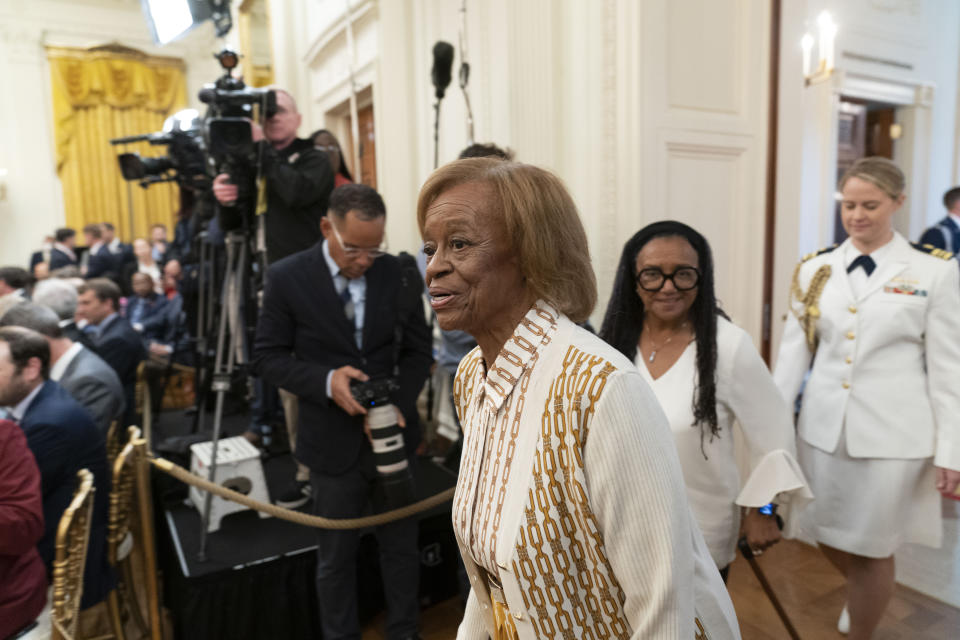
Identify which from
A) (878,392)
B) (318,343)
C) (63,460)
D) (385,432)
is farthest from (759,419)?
(63,460)

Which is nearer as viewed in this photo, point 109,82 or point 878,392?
point 878,392

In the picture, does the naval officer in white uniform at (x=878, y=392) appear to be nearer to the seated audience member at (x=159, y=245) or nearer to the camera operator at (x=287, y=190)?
the camera operator at (x=287, y=190)

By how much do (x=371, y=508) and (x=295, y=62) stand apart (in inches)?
222

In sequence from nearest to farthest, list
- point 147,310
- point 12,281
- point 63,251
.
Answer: point 12,281, point 147,310, point 63,251

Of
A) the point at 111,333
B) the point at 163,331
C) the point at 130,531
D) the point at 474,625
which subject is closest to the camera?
the point at 474,625

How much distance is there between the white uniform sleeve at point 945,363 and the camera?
195cm

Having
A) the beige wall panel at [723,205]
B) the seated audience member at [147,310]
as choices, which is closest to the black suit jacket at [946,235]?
the beige wall panel at [723,205]

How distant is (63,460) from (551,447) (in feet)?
6.44

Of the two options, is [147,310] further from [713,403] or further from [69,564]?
[713,403]

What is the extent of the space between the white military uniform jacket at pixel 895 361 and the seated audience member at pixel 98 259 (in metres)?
7.87

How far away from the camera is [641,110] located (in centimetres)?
292

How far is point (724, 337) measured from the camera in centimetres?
163

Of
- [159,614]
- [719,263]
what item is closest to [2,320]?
[159,614]

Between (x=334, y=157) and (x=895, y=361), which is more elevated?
(x=334, y=157)
